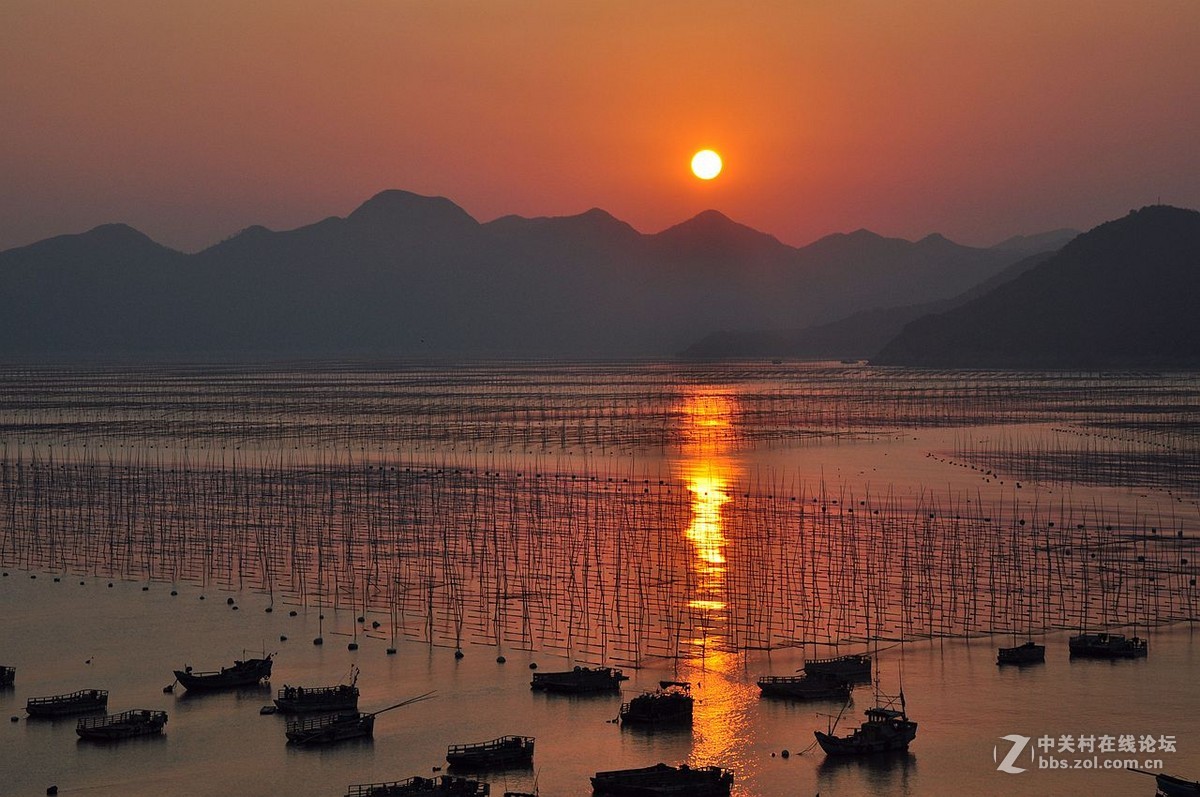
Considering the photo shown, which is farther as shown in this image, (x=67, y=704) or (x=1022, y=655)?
(x=1022, y=655)

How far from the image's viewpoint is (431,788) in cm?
3544

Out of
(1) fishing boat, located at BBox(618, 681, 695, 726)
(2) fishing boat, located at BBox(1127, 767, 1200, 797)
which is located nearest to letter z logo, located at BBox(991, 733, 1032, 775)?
(2) fishing boat, located at BBox(1127, 767, 1200, 797)

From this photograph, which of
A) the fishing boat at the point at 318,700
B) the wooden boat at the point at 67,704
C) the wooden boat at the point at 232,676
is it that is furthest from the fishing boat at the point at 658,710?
the wooden boat at the point at 67,704

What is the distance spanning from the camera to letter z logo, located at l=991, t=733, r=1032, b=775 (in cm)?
3888

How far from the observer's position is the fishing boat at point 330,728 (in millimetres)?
40812

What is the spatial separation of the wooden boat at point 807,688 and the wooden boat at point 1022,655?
21.9 ft

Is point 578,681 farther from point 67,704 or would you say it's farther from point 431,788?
point 67,704

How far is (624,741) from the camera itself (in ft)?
135

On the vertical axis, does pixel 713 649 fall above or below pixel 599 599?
below

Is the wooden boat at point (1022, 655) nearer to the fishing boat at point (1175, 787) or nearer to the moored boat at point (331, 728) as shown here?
the fishing boat at point (1175, 787)

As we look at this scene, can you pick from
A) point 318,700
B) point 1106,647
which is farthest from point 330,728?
point 1106,647

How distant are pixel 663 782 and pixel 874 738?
7342mm

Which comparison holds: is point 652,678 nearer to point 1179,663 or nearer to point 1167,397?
point 1179,663

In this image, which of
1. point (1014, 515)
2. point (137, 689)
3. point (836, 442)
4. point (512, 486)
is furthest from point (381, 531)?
point (836, 442)
